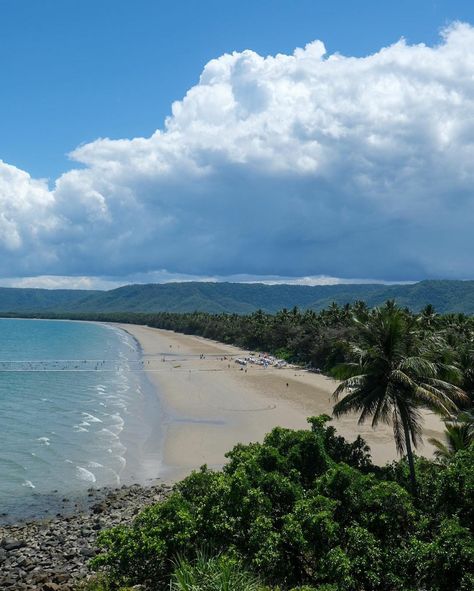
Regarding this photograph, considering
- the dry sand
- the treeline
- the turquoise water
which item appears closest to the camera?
the turquoise water

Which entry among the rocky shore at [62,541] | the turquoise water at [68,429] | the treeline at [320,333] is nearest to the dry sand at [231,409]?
the turquoise water at [68,429]

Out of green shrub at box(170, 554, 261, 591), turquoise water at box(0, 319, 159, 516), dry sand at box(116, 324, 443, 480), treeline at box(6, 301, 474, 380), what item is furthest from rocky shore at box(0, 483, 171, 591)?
treeline at box(6, 301, 474, 380)

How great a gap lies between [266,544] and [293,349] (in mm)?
80484

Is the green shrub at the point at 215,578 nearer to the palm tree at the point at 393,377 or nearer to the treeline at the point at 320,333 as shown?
the palm tree at the point at 393,377

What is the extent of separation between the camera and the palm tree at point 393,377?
61.9 ft

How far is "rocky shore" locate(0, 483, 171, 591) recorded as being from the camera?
58.7 feet

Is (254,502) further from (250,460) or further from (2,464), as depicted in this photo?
(2,464)

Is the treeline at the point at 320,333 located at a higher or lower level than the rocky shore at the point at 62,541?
higher

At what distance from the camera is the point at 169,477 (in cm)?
2988

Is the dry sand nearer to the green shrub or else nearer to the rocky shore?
the rocky shore

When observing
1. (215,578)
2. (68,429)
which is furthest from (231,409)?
(215,578)

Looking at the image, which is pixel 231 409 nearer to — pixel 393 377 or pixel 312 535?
pixel 393 377

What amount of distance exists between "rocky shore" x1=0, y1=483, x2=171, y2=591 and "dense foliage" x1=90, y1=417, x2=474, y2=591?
4519 millimetres

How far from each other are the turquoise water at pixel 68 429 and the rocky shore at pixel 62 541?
2367 mm
